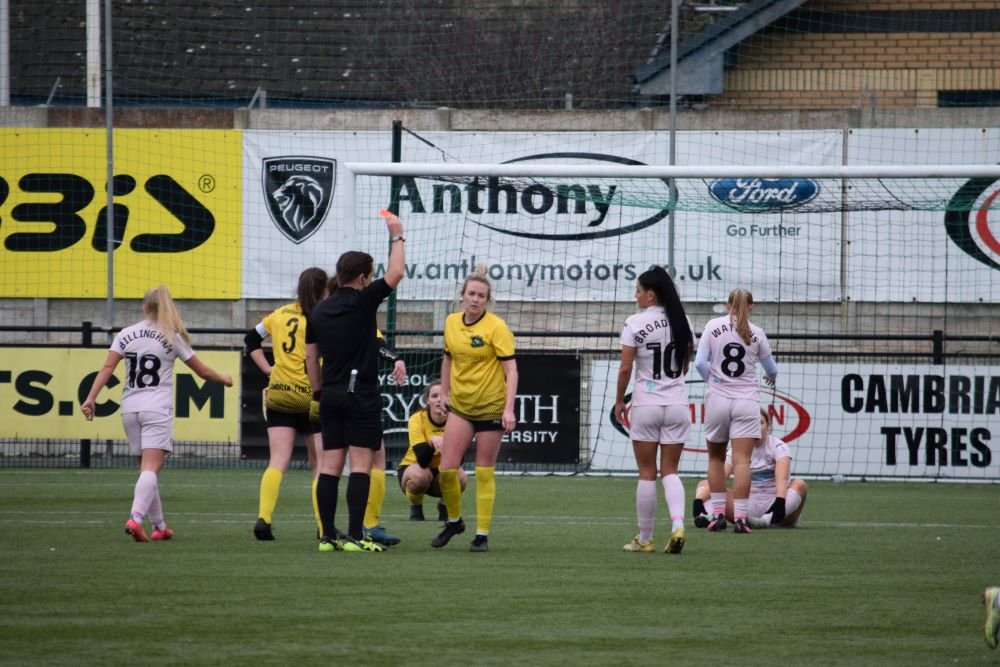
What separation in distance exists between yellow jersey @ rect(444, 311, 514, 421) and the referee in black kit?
0.54 metres

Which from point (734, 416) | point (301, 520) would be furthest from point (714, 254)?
point (301, 520)

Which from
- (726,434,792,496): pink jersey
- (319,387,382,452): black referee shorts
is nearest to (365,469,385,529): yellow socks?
(319,387,382,452): black referee shorts

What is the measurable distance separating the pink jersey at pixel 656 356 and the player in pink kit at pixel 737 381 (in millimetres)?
1445

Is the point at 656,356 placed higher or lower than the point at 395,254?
lower

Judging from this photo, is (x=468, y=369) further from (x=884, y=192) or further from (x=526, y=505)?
(x=884, y=192)

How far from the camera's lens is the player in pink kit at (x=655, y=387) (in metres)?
8.91

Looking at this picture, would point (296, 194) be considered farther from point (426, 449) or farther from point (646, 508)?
point (646, 508)

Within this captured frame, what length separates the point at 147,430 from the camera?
945cm

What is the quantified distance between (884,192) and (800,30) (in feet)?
15.2

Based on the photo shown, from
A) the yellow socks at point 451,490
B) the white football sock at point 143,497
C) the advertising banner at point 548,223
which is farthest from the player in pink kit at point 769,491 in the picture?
the advertising banner at point 548,223

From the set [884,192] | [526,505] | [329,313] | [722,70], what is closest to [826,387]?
[884,192]

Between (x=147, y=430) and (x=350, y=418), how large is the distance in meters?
1.73

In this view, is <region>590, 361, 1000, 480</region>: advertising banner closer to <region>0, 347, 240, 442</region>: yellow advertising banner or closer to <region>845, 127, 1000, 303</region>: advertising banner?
<region>845, 127, 1000, 303</region>: advertising banner

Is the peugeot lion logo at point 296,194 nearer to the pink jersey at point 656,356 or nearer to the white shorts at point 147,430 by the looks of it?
the white shorts at point 147,430
